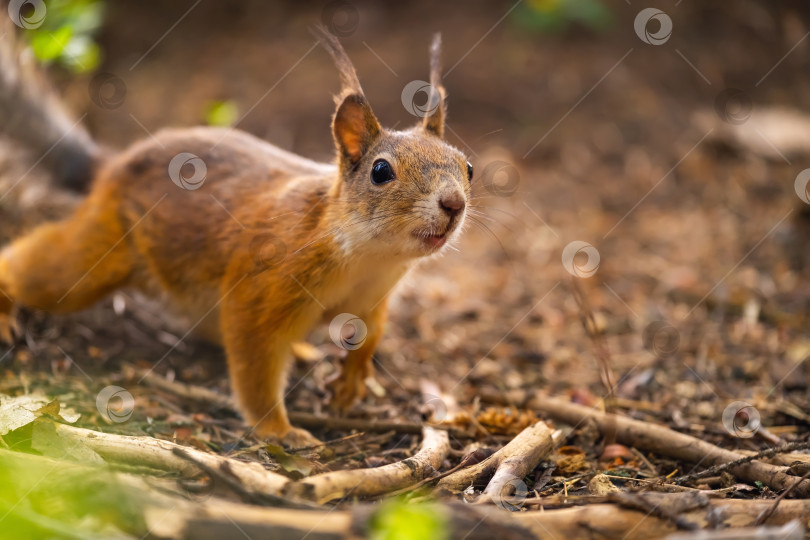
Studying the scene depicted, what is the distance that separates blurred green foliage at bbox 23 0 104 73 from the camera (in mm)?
4875

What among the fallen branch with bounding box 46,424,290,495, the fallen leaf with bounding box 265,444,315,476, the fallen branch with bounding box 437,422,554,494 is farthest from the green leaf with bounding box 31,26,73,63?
the fallen branch with bounding box 437,422,554,494

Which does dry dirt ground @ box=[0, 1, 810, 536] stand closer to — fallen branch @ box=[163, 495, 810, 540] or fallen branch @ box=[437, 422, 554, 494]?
fallen branch @ box=[437, 422, 554, 494]

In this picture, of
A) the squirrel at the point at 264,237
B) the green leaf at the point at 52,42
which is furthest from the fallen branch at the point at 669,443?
the green leaf at the point at 52,42

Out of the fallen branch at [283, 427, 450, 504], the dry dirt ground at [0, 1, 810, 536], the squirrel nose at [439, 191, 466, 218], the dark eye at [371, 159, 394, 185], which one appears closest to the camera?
the fallen branch at [283, 427, 450, 504]

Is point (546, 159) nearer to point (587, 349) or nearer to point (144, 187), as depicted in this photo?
point (587, 349)

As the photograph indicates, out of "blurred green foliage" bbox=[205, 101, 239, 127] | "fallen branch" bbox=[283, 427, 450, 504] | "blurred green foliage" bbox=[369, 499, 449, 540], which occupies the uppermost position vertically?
"blurred green foliage" bbox=[205, 101, 239, 127]

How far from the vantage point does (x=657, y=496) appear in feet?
8.97

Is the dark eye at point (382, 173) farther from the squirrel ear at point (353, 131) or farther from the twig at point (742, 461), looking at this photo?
the twig at point (742, 461)

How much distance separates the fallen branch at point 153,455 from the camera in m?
2.76

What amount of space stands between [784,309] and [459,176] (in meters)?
3.62

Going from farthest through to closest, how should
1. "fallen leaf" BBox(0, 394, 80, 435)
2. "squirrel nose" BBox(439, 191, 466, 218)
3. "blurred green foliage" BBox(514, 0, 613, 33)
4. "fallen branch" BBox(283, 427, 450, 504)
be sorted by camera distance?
"blurred green foliage" BBox(514, 0, 613, 33)
"squirrel nose" BBox(439, 191, 466, 218)
"fallen leaf" BBox(0, 394, 80, 435)
"fallen branch" BBox(283, 427, 450, 504)

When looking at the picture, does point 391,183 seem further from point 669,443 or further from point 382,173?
point 669,443

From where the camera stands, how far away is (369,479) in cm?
290

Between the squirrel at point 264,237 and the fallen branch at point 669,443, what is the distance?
125 cm
